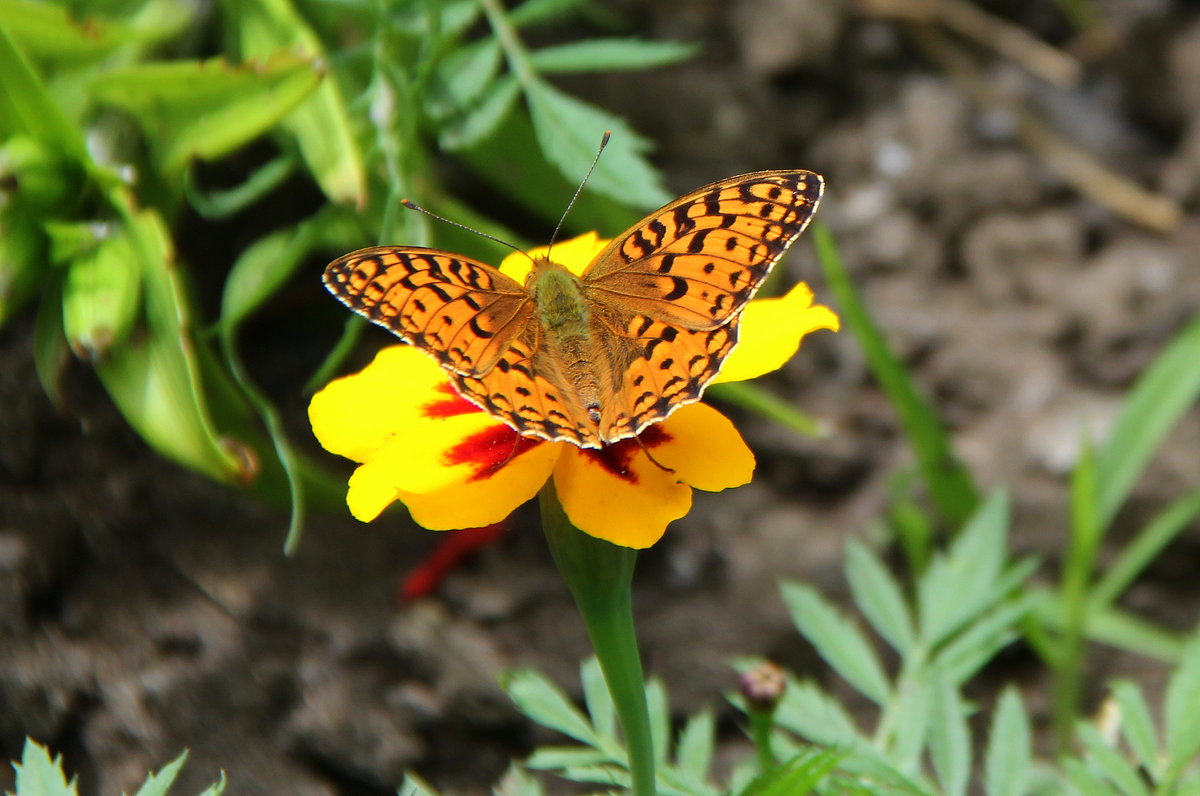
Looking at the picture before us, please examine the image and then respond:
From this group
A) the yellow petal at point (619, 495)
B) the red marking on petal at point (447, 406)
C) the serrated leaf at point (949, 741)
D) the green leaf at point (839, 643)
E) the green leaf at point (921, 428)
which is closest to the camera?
the yellow petal at point (619, 495)

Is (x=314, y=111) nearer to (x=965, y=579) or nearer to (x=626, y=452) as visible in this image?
(x=626, y=452)

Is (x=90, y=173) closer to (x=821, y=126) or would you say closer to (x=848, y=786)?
(x=848, y=786)

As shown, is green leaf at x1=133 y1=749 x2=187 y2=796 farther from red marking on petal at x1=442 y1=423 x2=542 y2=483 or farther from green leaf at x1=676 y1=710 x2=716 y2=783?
green leaf at x1=676 y1=710 x2=716 y2=783

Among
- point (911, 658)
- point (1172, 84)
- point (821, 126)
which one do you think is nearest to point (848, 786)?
point (911, 658)

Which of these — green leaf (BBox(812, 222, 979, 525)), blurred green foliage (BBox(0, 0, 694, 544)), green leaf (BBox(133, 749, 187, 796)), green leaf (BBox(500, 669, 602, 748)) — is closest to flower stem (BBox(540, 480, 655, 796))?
green leaf (BBox(500, 669, 602, 748))

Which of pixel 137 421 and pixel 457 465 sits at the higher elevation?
pixel 457 465

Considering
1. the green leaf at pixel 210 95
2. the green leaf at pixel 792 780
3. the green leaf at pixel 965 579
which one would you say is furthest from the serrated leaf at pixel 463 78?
the green leaf at pixel 792 780

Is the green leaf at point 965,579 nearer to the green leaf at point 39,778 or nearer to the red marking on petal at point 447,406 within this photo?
the red marking on petal at point 447,406
